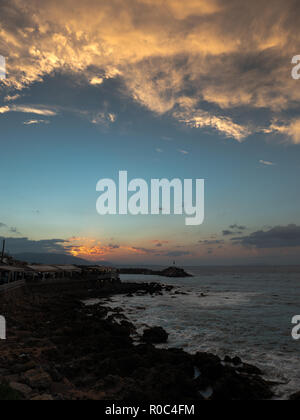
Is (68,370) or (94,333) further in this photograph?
(94,333)

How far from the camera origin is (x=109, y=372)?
458 inches

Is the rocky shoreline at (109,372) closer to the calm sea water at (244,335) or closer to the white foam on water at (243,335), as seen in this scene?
the white foam on water at (243,335)

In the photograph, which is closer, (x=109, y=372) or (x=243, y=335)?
(x=109, y=372)

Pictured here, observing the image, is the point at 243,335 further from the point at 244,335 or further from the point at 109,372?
the point at 109,372

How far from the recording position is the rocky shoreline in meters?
9.45

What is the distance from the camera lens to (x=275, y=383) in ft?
39.3

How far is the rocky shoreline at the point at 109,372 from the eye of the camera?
31.0 feet

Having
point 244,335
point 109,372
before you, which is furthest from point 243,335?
point 109,372

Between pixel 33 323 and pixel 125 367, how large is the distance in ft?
37.8

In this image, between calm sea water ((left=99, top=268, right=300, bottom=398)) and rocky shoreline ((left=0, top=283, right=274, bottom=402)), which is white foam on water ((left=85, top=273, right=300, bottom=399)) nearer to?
calm sea water ((left=99, top=268, right=300, bottom=398))
